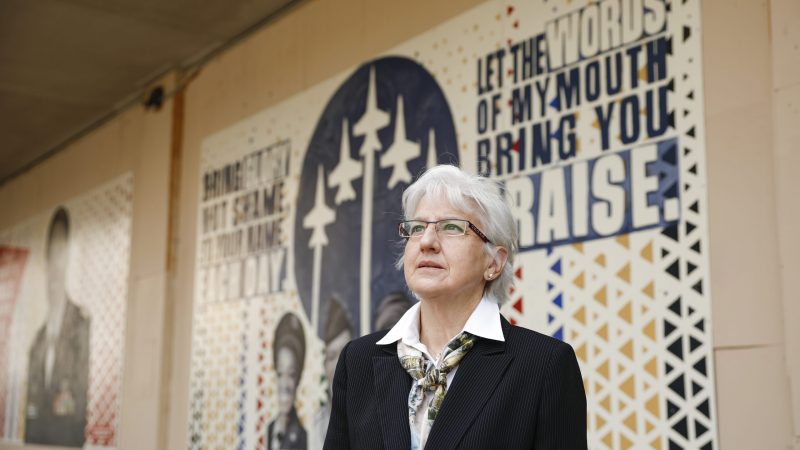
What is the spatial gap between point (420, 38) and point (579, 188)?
152cm

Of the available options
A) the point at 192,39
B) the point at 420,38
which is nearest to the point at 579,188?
the point at 420,38

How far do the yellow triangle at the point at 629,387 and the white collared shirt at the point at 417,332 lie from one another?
169 centimetres

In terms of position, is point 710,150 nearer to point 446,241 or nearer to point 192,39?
point 446,241

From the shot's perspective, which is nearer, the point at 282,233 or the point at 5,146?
the point at 282,233

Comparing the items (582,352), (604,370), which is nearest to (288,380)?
(582,352)

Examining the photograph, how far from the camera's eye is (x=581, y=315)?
400cm

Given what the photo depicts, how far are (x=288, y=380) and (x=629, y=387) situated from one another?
2.55m

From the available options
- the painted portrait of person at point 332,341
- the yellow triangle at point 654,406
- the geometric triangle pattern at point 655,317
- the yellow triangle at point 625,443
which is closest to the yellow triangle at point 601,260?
the geometric triangle pattern at point 655,317

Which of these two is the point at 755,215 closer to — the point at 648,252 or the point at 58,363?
the point at 648,252

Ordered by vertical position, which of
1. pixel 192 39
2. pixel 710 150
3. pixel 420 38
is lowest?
pixel 710 150

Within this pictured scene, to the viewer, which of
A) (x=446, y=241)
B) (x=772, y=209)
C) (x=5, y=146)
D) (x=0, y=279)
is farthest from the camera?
(x=0, y=279)

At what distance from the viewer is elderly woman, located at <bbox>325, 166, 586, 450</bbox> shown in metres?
1.99

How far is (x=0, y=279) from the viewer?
10.6 meters

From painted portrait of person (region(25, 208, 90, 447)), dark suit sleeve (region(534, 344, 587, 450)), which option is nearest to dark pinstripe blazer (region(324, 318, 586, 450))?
dark suit sleeve (region(534, 344, 587, 450))
